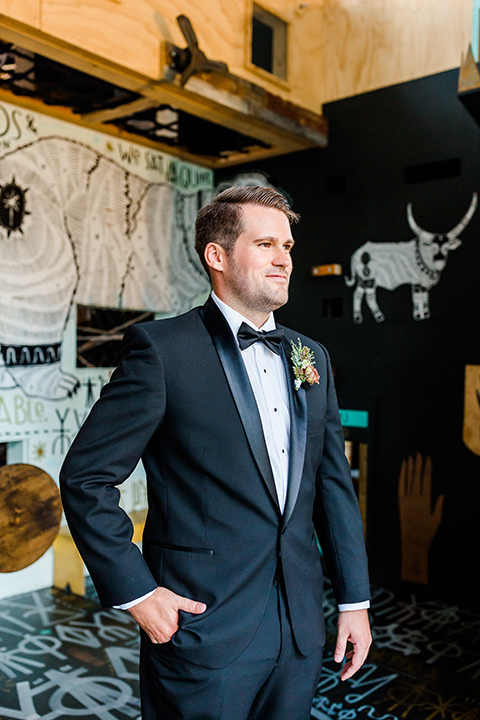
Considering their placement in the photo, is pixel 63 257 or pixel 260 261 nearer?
pixel 260 261

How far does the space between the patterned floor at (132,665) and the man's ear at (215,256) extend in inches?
79.1

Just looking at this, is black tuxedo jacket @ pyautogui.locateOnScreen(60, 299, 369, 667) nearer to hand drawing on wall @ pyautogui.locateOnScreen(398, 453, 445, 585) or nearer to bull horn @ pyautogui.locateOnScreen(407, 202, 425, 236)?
hand drawing on wall @ pyautogui.locateOnScreen(398, 453, 445, 585)

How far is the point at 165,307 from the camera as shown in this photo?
508cm

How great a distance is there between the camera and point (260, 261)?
5.34ft

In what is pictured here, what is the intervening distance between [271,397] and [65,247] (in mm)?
3091

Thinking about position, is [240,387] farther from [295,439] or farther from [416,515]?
[416,515]

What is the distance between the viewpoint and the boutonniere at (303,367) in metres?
1.69

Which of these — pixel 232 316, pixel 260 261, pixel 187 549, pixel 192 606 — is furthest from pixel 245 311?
pixel 192 606

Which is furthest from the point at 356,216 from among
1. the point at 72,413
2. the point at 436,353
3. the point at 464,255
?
the point at 72,413

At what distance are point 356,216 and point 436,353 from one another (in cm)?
116

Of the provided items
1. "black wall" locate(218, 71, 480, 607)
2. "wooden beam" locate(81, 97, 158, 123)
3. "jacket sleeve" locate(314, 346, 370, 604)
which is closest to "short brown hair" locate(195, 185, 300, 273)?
"jacket sleeve" locate(314, 346, 370, 604)

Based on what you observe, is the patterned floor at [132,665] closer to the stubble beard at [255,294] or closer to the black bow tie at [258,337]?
the black bow tie at [258,337]

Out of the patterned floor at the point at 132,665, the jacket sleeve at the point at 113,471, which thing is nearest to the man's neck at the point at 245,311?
the jacket sleeve at the point at 113,471

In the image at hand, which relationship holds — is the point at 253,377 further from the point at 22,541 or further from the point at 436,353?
the point at 436,353
